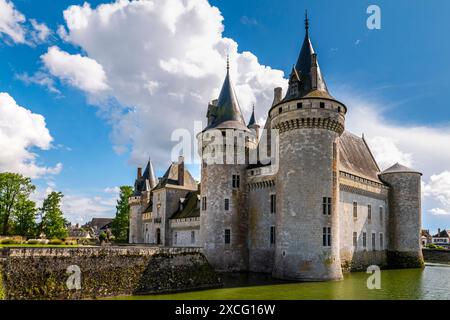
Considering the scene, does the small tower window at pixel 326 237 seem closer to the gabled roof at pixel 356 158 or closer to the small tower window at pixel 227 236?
the gabled roof at pixel 356 158

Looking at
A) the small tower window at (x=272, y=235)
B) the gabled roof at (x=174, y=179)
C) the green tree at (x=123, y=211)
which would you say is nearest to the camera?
the small tower window at (x=272, y=235)

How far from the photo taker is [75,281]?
1819 cm

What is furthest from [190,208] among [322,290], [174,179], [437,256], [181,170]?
[437,256]

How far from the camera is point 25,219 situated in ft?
142

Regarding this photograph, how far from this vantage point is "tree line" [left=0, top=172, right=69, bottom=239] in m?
43.1

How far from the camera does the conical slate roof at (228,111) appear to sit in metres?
31.7

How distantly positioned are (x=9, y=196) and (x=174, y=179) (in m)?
18.3

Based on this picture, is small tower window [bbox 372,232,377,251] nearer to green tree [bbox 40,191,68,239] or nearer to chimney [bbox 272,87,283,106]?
chimney [bbox 272,87,283,106]

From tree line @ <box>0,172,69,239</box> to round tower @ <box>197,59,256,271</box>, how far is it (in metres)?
20.7

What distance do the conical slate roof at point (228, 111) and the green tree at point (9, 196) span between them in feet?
81.7

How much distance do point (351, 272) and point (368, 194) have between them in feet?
24.2

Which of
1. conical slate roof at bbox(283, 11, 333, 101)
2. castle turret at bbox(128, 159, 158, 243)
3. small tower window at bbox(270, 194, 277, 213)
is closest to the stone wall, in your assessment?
small tower window at bbox(270, 194, 277, 213)

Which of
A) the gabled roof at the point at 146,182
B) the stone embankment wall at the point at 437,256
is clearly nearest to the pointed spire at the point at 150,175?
the gabled roof at the point at 146,182
